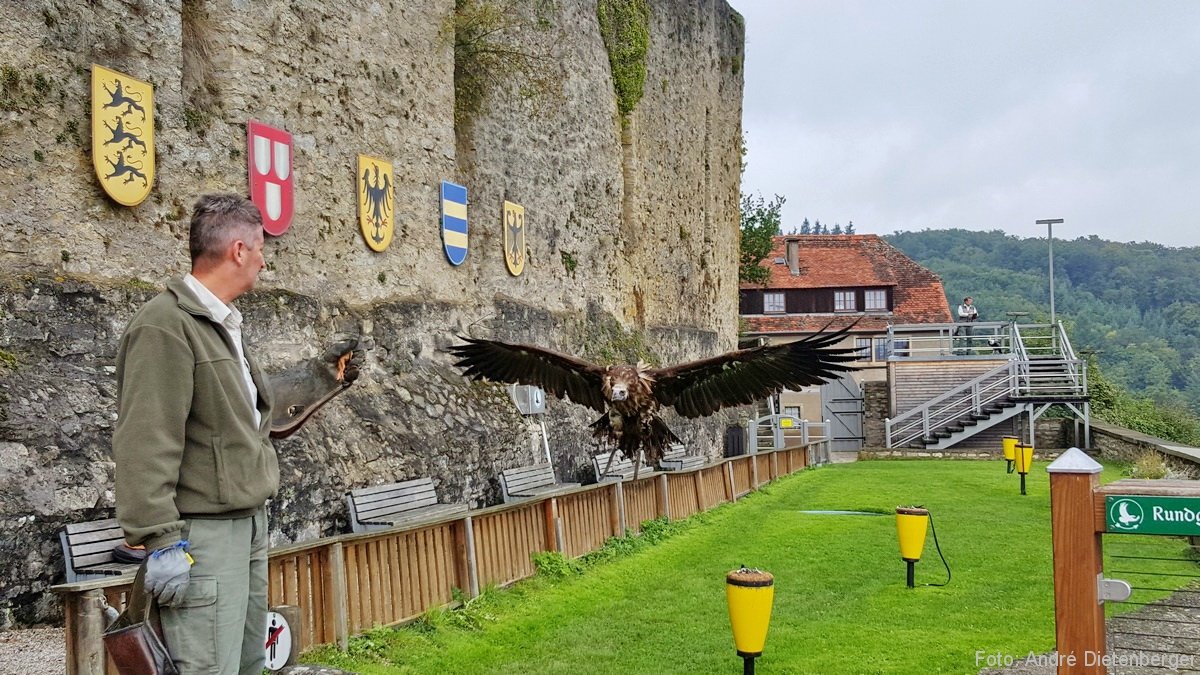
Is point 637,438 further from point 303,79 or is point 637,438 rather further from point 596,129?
point 596,129

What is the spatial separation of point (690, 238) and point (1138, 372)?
54.3 meters

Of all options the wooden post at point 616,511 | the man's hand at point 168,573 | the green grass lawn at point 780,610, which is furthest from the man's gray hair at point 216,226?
the wooden post at point 616,511

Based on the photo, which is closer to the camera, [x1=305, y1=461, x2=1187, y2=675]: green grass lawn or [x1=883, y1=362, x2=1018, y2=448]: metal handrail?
[x1=305, y1=461, x2=1187, y2=675]: green grass lawn

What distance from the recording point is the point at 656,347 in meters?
20.1

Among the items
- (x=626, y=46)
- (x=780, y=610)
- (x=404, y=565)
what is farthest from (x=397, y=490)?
(x=626, y=46)

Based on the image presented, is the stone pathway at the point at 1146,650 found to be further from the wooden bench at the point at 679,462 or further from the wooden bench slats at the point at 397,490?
the wooden bench at the point at 679,462

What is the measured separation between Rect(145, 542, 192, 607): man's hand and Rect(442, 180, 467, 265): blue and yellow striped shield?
30.1 ft

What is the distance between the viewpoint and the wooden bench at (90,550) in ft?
19.5

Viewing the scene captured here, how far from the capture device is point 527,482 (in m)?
11.8

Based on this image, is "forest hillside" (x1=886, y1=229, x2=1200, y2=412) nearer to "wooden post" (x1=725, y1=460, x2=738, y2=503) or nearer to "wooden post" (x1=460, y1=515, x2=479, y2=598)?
"wooden post" (x1=725, y1=460, x2=738, y2=503)

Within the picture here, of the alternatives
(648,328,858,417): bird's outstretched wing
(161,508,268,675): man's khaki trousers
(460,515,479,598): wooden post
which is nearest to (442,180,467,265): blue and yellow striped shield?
(648,328,858,417): bird's outstretched wing

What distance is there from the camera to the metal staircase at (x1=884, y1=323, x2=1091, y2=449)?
27844 mm

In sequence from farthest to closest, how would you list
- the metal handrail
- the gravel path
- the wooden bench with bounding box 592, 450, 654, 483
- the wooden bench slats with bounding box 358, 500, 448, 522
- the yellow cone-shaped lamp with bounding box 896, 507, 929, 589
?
the metal handrail → the wooden bench with bounding box 592, 450, 654, 483 → the yellow cone-shaped lamp with bounding box 896, 507, 929, 589 → the wooden bench slats with bounding box 358, 500, 448, 522 → the gravel path

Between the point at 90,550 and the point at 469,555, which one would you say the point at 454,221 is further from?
the point at 90,550
